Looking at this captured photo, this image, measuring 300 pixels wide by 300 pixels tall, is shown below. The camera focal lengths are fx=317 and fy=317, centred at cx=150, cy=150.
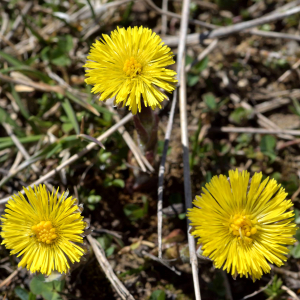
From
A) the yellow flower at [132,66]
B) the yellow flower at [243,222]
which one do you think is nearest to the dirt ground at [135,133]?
the yellow flower at [243,222]

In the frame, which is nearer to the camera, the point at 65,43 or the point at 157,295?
the point at 157,295

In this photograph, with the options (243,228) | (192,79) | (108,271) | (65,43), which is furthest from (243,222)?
(65,43)

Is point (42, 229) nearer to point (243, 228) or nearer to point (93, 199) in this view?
point (93, 199)

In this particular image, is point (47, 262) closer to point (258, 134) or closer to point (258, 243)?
point (258, 243)

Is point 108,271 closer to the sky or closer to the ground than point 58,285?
closer to the sky

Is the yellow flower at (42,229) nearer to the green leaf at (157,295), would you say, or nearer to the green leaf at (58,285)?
the green leaf at (58,285)

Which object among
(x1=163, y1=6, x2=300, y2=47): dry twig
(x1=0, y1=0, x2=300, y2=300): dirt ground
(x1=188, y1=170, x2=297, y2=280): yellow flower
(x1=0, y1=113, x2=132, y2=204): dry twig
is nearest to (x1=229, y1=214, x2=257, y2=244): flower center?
(x1=188, y1=170, x2=297, y2=280): yellow flower

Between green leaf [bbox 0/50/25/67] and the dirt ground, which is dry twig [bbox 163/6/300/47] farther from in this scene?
green leaf [bbox 0/50/25/67]
